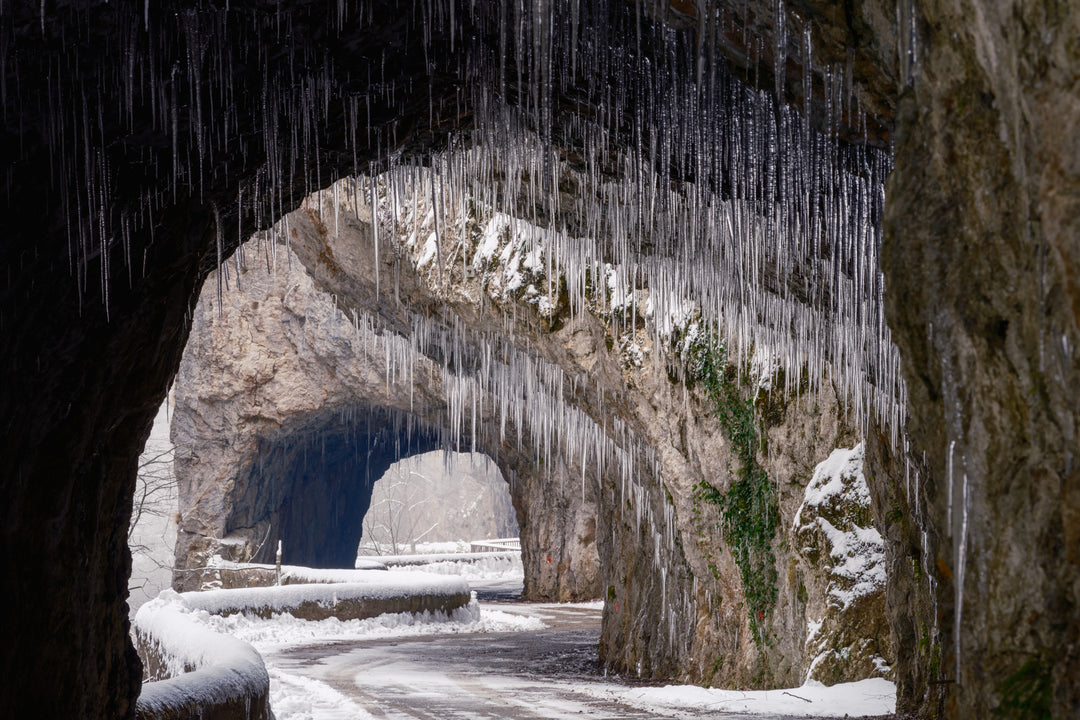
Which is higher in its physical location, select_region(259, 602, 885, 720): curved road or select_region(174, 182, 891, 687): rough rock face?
select_region(174, 182, 891, 687): rough rock face

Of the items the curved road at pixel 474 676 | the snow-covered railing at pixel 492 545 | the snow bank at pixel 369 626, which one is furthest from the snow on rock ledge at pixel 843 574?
the snow-covered railing at pixel 492 545

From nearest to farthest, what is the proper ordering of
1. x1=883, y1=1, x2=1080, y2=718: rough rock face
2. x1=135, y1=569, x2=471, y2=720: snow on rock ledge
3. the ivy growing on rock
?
x1=883, y1=1, x2=1080, y2=718: rough rock face → x1=135, y1=569, x2=471, y2=720: snow on rock ledge → the ivy growing on rock

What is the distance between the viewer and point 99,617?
673 centimetres

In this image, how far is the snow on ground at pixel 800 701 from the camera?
977 cm

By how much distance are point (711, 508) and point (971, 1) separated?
34.5ft

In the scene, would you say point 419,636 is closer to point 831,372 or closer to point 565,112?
point 831,372

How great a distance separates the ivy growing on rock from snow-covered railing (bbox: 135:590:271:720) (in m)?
6.29

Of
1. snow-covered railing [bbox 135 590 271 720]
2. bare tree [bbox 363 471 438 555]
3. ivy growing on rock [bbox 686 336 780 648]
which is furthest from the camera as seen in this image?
bare tree [bbox 363 471 438 555]

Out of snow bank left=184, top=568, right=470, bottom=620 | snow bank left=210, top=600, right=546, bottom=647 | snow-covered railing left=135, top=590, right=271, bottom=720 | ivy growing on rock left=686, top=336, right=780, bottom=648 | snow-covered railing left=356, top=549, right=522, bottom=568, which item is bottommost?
snow-covered railing left=356, top=549, right=522, bottom=568

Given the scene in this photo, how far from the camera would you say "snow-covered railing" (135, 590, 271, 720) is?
629cm

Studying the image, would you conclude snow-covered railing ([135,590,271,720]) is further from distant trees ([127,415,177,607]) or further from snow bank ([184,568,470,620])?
snow bank ([184,568,470,620])

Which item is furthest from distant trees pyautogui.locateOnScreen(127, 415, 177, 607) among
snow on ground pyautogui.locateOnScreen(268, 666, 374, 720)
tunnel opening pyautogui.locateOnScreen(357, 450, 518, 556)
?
tunnel opening pyautogui.locateOnScreen(357, 450, 518, 556)

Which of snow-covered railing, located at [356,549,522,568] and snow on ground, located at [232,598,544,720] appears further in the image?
snow-covered railing, located at [356,549,522,568]

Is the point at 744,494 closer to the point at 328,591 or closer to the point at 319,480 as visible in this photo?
the point at 328,591
